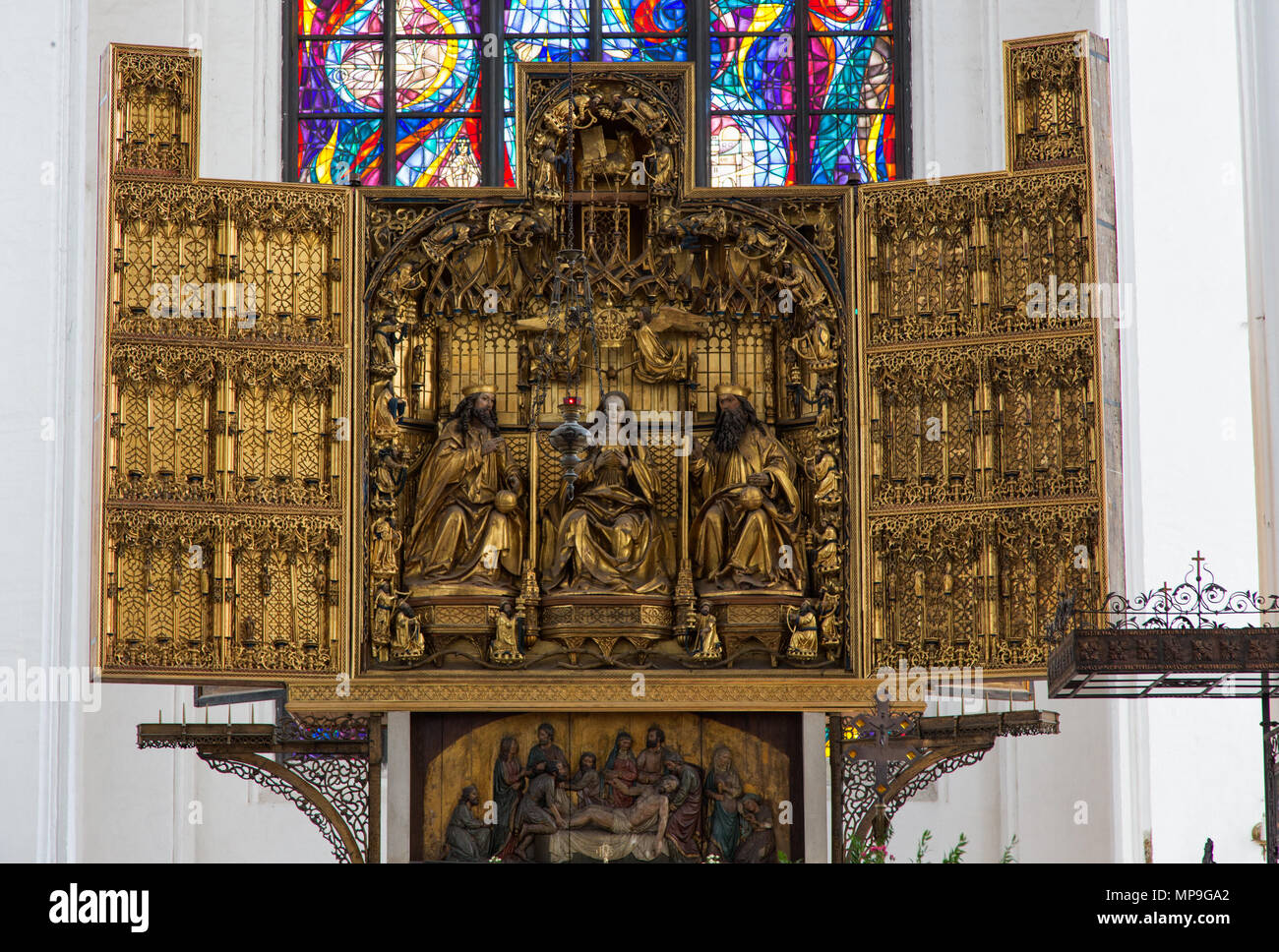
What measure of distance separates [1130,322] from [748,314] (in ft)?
13.8

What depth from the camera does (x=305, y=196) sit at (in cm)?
1683

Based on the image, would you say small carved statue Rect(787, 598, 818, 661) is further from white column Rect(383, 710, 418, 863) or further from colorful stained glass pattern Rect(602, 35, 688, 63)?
colorful stained glass pattern Rect(602, 35, 688, 63)

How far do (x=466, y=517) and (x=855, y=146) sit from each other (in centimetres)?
764

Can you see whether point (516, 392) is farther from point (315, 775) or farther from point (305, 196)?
point (315, 775)

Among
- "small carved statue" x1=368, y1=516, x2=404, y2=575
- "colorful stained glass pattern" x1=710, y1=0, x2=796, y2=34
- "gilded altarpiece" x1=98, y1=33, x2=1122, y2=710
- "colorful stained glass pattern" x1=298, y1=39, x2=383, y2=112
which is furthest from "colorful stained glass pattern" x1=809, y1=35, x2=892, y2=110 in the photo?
"small carved statue" x1=368, y1=516, x2=404, y2=575

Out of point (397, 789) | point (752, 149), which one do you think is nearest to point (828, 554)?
point (397, 789)

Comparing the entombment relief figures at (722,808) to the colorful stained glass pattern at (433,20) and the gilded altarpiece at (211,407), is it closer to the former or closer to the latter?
the gilded altarpiece at (211,407)

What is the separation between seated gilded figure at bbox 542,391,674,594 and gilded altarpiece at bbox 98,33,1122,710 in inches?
1.3

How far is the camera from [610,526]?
55.4 feet

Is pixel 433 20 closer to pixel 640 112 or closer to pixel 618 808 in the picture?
pixel 640 112

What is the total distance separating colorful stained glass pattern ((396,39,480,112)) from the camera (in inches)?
886

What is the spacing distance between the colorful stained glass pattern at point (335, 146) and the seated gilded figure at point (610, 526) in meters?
6.44

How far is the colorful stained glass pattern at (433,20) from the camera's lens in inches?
891
